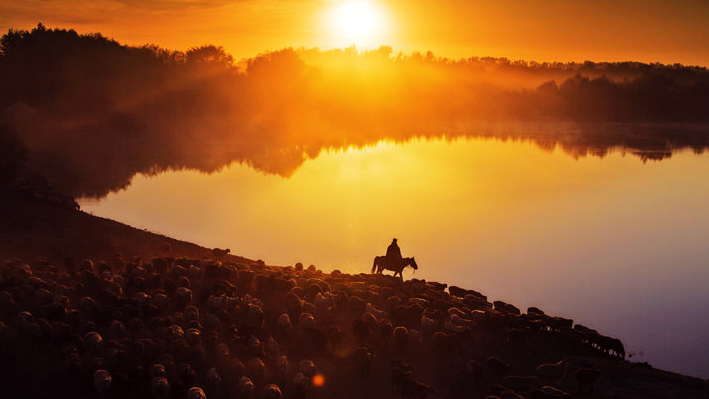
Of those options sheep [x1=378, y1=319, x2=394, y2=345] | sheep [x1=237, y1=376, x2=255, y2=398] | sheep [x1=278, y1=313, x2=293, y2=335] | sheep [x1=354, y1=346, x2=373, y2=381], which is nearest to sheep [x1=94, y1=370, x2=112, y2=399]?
sheep [x1=237, y1=376, x2=255, y2=398]

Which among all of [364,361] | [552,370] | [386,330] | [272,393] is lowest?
[272,393]

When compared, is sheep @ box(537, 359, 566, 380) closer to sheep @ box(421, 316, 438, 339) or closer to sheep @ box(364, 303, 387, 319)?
sheep @ box(421, 316, 438, 339)

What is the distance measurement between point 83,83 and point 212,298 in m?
71.9

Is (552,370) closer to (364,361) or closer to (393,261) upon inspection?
(364,361)

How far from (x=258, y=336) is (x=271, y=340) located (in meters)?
1.08

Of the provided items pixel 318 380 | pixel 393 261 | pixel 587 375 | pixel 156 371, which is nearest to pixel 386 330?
pixel 318 380

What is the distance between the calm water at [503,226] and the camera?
22.0 meters

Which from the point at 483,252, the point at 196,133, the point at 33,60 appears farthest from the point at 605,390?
the point at 33,60

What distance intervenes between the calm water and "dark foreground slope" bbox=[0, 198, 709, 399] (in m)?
4.34

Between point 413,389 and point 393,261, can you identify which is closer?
point 413,389

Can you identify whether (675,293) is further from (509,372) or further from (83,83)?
(83,83)

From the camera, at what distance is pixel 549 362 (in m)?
15.3

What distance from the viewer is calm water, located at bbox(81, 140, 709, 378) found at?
22.0 meters

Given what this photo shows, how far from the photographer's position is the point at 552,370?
47.1 feet
